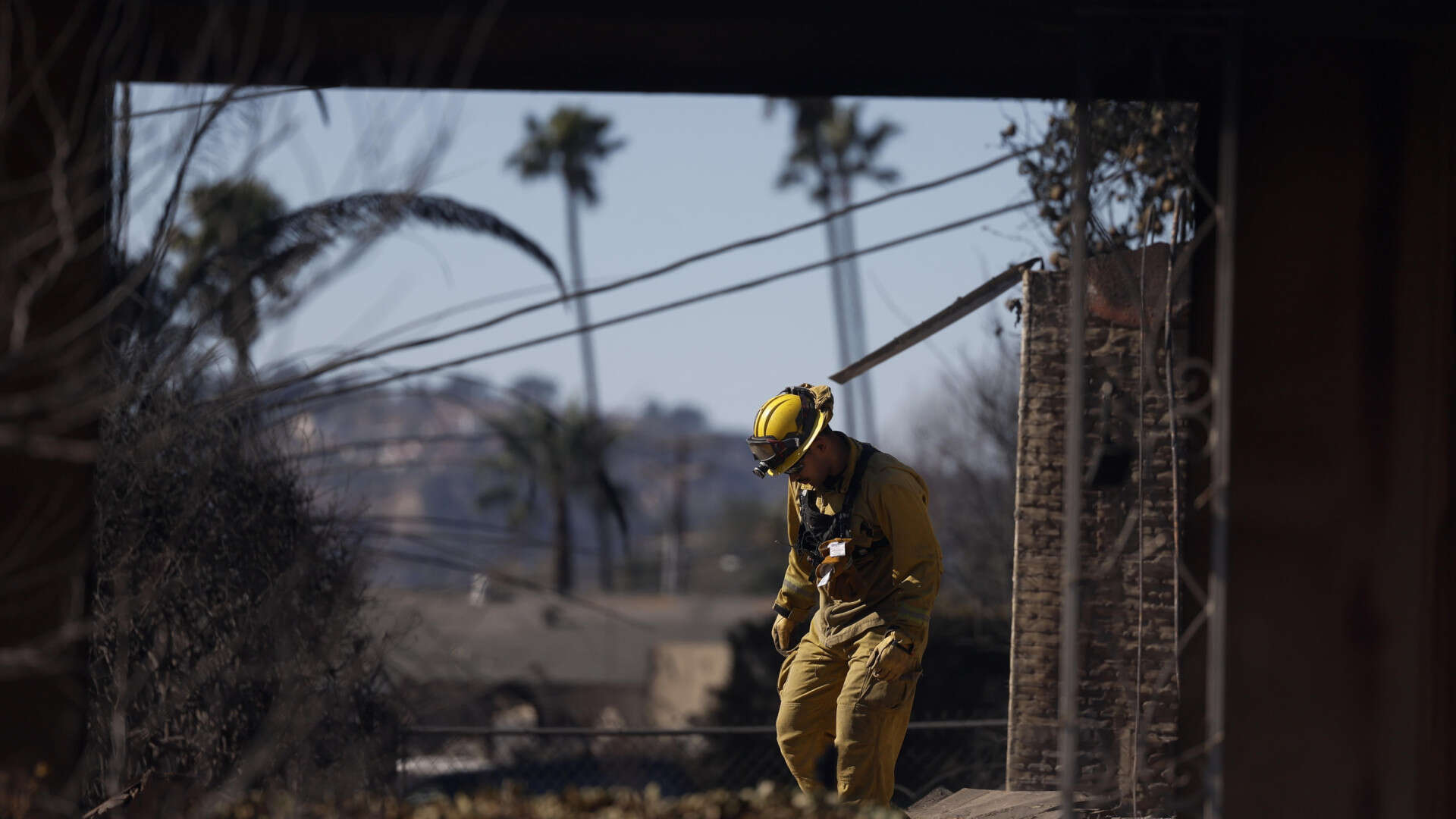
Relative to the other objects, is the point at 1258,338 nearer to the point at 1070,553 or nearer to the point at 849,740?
the point at 1070,553

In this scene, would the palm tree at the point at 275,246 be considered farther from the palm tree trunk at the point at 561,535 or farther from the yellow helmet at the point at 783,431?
the palm tree trunk at the point at 561,535

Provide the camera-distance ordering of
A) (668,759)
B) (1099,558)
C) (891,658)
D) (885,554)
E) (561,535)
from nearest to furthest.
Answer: (891,658) < (885,554) < (1099,558) < (668,759) < (561,535)

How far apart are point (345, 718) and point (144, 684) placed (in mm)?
1217

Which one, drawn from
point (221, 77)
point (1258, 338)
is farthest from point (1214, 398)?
point (221, 77)

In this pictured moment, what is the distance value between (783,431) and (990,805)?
6.86ft

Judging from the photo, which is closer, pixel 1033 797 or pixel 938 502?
pixel 1033 797

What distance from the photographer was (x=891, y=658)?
5.51 meters

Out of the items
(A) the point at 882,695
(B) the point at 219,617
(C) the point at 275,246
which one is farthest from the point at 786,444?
(C) the point at 275,246

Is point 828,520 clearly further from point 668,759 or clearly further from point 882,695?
point 668,759

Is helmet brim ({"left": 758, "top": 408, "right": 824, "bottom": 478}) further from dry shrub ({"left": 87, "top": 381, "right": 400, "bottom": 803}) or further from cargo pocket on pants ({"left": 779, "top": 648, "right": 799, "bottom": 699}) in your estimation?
dry shrub ({"left": 87, "top": 381, "right": 400, "bottom": 803})

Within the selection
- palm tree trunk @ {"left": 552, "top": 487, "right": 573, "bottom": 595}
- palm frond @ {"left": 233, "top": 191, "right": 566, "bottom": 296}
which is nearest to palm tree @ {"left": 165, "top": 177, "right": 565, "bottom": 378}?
palm frond @ {"left": 233, "top": 191, "right": 566, "bottom": 296}

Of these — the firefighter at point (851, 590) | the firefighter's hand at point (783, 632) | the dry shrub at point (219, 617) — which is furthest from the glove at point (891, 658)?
the dry shrub at point (219, 617)

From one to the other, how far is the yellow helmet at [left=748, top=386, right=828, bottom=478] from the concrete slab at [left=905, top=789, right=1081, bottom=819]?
1738mm

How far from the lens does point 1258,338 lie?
11.9 ft
